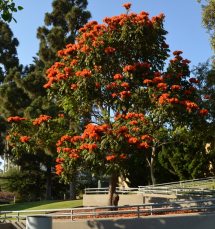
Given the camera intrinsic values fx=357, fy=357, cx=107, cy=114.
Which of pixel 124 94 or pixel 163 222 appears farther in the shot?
pixel 124 94

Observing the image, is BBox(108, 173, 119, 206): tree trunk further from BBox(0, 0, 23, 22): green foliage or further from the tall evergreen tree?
the tall evergreen tree

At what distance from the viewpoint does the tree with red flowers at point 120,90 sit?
14.2 metres

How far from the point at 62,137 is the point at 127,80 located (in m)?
3.93

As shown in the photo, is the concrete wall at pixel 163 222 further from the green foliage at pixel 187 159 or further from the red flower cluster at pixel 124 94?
the green foliage at pixel 187 159

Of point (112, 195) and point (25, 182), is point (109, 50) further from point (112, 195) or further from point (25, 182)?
point (25, 182)

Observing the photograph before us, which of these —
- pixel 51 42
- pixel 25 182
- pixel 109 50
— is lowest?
pixel 25 182

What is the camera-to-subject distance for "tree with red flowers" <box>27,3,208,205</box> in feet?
46.7

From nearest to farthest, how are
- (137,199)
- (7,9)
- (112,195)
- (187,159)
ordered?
1. (7,9)
2. (112,195)
3. (137,199)
4. (187,159)

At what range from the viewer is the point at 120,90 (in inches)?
615

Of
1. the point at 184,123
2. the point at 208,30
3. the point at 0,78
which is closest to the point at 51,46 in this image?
the point at 0,78

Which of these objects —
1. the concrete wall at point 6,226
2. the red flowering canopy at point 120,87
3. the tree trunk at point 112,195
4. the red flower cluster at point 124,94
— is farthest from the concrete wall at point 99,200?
the red flower cluster at point 124,94

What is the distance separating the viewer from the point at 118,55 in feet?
55.2

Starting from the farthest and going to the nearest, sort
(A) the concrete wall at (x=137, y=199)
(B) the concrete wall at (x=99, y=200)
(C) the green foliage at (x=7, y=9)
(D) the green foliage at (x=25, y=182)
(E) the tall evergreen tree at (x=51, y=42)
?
(D) the green foliage at (x=25, y=182)
(E) the tall evergreen tree at (x=51, y=42)
(B) the concrete wall at (x=99, y=200)
(A) the concrete wall at (x=137, y=199)
(C) the green foliage at (x=7, y=9)

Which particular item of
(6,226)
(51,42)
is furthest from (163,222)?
(51,42)
